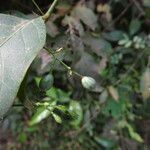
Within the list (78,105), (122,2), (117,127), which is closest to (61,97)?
(78,105)

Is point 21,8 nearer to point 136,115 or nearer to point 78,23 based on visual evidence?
point 78,23

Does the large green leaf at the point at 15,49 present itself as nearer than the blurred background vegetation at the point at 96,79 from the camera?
Yes

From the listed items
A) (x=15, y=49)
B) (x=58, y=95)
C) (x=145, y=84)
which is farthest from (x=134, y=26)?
(x=15, y=49)

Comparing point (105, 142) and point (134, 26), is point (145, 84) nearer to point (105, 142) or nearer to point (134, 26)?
point (134, 26)

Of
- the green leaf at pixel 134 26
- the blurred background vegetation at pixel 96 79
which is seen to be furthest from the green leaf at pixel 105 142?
the green leaf at pixel 134 26

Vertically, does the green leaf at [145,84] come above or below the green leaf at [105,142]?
above

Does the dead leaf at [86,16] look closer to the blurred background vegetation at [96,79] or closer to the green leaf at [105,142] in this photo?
the blurred background vegetation at [96,79]

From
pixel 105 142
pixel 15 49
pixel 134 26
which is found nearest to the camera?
pixel 15 49
